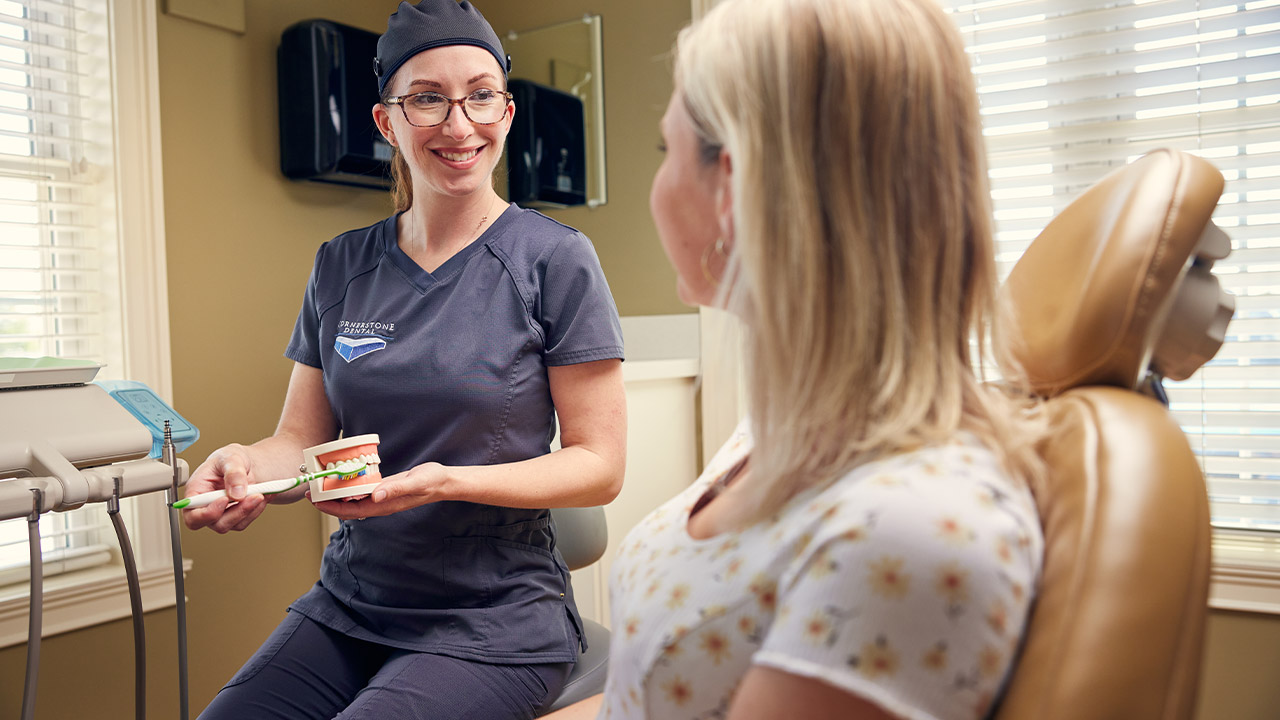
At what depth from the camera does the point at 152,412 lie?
4.18 ft

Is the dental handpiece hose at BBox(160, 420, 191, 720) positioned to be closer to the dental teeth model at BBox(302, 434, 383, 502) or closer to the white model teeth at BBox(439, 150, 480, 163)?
the dental teeth model at BBox(302, 434, 383, 502)

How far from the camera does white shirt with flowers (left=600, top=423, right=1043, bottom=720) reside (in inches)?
19.0

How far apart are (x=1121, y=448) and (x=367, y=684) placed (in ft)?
3.41

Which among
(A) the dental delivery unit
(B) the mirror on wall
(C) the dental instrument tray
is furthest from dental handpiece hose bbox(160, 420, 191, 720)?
(B) the mirror on wall

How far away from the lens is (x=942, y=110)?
59 cm

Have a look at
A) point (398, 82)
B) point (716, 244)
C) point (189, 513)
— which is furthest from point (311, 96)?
point (716, 244)

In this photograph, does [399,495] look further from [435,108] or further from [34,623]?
[435,108]

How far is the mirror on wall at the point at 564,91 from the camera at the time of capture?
8.22 feet

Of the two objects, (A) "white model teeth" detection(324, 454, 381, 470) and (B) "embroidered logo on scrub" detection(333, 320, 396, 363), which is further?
(B) "embroidered logo on scrub" detection(333, 320, 396, 363)

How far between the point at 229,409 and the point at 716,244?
1.84 meters

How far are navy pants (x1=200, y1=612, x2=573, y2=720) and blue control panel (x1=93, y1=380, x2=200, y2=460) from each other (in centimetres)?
34

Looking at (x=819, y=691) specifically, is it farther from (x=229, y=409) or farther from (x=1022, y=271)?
(x=229, y=409)

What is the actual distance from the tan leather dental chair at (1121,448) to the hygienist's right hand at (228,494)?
93 cm

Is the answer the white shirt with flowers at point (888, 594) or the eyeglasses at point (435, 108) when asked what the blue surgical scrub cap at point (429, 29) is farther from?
the white shirt with flowers at point (888, 594)
